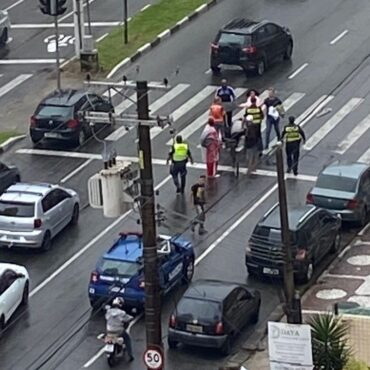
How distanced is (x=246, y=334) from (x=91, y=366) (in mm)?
3920

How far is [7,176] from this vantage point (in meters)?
45.6

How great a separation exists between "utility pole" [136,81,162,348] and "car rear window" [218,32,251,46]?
26.9 metres

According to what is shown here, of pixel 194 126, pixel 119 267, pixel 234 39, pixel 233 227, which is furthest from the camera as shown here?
pixel 234 39

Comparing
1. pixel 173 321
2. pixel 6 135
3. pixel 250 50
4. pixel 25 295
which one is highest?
pixel 173 321

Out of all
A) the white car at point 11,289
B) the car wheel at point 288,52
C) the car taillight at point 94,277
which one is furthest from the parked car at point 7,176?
the car wheel at point 288,52

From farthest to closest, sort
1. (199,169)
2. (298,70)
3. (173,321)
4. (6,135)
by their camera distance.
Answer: (298,70) < (6,135) < (199,169) < (173,321)

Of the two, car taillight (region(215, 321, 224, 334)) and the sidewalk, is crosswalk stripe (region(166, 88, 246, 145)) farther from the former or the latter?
car taillight (region(215, 321, 224, 334))

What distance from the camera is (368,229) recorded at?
1725 inches

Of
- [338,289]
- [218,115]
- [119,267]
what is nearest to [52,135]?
[218,115]

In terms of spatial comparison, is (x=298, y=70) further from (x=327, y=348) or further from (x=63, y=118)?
(x=327, y=348)

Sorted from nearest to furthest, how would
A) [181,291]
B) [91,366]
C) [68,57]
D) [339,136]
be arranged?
[91,366] < [181,291] < [339,136] < [68,57]

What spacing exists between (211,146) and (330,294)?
24.6ft

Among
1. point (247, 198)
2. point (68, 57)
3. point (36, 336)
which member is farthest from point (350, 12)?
point (36, 336)

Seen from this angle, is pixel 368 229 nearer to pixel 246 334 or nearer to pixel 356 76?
pixel 246 334
